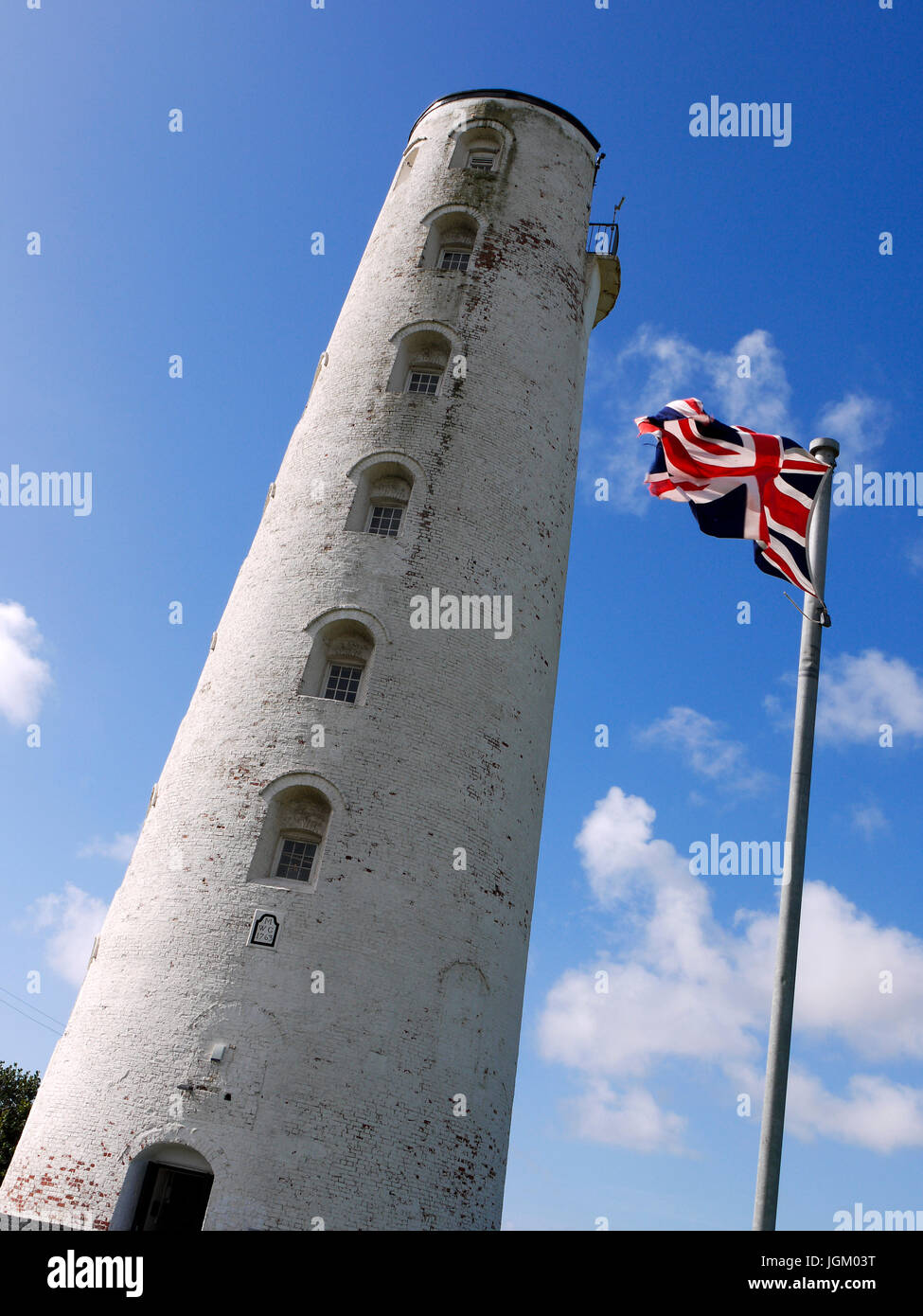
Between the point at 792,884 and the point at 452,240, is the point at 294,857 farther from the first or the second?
the point at 452,240

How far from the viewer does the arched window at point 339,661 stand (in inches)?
808

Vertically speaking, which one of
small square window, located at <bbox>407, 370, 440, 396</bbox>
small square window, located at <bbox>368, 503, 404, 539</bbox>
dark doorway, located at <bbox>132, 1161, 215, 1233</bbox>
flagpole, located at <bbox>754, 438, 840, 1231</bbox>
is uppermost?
small square window, located at <bbox>407, 370, 440, 396</bbox>

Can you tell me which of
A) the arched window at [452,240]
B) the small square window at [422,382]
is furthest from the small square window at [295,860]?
the arched window at [452,240]

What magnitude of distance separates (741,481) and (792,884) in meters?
6.00

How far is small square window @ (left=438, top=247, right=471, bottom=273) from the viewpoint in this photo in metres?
27.2

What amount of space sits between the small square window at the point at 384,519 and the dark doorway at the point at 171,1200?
1250 cm

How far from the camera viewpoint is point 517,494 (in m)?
23.5

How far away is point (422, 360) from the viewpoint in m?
25.3

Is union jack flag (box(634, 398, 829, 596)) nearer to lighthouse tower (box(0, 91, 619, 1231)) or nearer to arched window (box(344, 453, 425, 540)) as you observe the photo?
lighthouse tower (box(0, 91, 619, 1231))

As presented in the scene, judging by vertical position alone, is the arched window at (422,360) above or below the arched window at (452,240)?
below

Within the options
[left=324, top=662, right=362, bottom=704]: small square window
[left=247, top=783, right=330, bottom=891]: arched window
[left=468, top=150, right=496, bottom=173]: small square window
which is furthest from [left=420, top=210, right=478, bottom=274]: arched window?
[left=247, top=783, right=330, bottom=891]: arched window

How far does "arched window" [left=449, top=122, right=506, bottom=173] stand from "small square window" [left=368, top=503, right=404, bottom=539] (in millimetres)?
11815

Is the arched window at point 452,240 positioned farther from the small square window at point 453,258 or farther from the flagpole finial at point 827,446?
the flagpole finial at point 827,446
